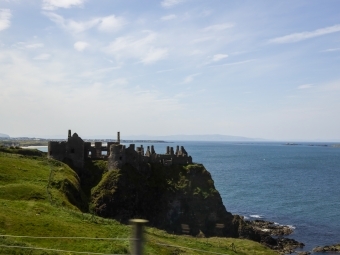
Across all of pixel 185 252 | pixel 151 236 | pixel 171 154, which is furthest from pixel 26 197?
pixel 171 154

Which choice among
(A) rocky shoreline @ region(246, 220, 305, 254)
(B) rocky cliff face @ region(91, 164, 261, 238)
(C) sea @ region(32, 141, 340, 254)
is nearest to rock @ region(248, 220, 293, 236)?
(A) rocky shoreline @ region(246, 220, 305, 254)

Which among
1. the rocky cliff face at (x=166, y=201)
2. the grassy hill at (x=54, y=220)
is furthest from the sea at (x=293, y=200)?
the grassy hill at (x=54, y=220)

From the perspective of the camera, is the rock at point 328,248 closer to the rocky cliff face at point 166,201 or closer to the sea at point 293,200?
the sea at point 293,200

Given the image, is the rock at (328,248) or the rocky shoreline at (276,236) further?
the rocky shoreline at (276,236)

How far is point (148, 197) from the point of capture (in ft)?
214

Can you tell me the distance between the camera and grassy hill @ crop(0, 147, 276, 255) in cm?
2734

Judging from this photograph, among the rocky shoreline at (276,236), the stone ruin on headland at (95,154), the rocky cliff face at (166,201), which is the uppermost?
the stone ruin on headland at (95,154)

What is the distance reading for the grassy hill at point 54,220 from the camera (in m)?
27.3

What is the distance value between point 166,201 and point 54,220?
3557 cm

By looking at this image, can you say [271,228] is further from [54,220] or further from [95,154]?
[54,220]

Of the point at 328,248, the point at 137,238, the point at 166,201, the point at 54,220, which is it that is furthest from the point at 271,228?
the point at 137,238

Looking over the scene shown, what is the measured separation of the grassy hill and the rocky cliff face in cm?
519

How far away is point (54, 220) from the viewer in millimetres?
32375

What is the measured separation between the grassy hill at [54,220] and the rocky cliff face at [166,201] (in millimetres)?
5191
